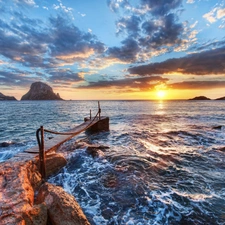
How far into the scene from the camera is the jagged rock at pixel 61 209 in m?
3.84

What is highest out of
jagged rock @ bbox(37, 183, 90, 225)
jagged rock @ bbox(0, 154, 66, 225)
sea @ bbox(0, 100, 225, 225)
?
jagged rock @ bbox(0, 154, 66, 225)

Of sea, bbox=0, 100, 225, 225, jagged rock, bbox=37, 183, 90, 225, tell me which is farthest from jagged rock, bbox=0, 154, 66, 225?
sea, bbox=0, 100, 225, 225

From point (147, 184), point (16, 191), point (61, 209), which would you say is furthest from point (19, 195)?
point (147, 184)

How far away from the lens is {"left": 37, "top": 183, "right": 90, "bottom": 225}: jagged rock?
3.84 m

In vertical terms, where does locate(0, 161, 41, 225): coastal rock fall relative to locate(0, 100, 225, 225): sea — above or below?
above

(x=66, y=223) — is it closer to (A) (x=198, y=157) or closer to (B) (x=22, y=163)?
(B) (x=22, y=163)

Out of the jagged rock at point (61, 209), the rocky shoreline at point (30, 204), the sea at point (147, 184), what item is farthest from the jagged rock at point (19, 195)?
the sea at point (147, 184)

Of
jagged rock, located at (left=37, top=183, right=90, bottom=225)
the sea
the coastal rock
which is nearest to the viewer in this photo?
the coastal rock

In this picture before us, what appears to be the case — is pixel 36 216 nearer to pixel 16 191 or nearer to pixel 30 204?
pixel 30 204

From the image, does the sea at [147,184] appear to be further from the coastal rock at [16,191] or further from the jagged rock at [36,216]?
the coastal rock at [16,191]

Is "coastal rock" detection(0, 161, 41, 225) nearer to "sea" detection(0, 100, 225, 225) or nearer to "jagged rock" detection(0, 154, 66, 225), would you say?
"jagged rock" detection(0, 154, 66, 225)

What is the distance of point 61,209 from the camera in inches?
155

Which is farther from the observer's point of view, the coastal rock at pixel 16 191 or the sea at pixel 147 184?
the sea at pixel 147 184

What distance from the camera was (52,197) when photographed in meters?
4.19
